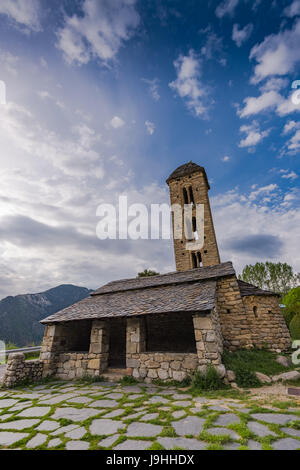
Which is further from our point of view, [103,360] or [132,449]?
[103,360]

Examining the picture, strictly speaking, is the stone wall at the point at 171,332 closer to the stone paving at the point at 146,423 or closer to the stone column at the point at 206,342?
the stone column at the point at 206,342

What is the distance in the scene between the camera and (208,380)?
517cm

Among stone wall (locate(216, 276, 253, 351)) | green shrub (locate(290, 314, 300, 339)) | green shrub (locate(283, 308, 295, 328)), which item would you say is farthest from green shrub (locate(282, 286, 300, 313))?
stone wall (locate(216, 276, 253, 351))

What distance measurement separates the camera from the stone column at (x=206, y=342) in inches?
215

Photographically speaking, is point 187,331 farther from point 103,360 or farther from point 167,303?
point 103,360

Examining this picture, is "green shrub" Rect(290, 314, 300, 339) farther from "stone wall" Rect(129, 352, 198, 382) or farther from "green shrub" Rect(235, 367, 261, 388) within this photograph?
"stone wall" Rect(129, 352, 198, 382)

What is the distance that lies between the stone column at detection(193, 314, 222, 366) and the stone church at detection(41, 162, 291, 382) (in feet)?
0.08

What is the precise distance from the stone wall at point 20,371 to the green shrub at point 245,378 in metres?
6.55

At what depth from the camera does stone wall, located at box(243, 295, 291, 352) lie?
8.55 metres

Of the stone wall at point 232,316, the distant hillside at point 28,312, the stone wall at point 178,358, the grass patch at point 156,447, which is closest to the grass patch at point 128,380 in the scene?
the stone wall at point 178,358
